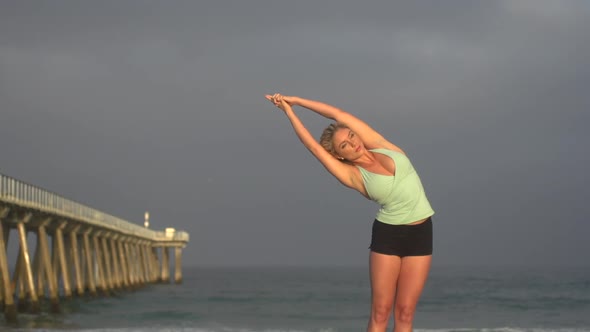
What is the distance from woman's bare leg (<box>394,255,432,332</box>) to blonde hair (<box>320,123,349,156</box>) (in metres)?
0.67

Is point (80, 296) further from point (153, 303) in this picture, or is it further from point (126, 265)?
point (126, 265)

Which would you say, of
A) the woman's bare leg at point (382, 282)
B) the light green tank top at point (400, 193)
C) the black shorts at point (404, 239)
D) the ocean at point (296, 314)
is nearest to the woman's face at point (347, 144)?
the light green tank top at point (400, 193)

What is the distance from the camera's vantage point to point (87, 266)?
33688 mm

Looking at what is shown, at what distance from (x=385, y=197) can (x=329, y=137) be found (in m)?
0.42

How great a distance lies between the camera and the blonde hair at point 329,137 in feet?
15.0

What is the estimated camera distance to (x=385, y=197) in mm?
4484

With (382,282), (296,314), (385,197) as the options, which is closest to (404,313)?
(382,282)

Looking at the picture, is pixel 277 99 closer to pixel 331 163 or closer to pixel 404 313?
pixel 331 163

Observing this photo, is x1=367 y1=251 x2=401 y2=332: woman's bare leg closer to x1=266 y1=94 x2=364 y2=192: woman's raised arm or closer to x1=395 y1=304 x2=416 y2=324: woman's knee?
x1=395 y1=304 x2=416 y2=324: woman's knee

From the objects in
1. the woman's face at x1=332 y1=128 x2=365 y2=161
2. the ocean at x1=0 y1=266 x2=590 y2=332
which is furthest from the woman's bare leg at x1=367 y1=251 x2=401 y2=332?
the ocean at x1=0 y1=266 x2=590 y2=332

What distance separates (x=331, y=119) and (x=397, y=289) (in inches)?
37.1

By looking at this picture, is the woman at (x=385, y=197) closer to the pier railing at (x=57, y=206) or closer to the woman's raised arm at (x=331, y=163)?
the woman's raised arm at (x=331, y=163)

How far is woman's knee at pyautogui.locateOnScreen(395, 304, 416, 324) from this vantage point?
15.3 feet

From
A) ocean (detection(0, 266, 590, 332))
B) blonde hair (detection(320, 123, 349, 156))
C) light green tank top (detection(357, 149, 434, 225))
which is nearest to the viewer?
light green tank top (detection(357, 149, 434, 225))
